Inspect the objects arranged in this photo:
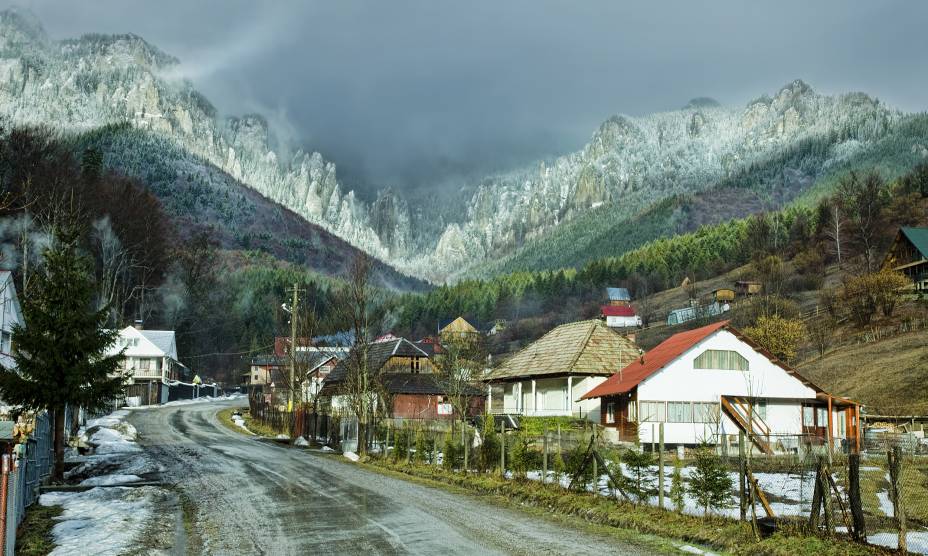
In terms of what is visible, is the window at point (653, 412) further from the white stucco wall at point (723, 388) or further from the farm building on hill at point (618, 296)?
the farm building on hill at point (618, 296)

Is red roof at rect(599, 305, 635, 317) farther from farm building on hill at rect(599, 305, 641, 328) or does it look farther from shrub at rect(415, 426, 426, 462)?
shrub at rect(415, 426, 426, 462)

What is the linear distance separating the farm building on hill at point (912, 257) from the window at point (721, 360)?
52.8m

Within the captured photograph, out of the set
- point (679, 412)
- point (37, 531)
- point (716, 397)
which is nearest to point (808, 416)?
point (716, 397)

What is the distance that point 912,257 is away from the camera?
3504 inches

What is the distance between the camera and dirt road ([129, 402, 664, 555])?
1384 cm

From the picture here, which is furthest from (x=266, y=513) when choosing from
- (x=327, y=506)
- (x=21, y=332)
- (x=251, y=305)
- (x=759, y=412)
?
(x=251, y=305)

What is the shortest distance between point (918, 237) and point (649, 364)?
60.9 meters

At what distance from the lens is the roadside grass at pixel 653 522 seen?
1266 centimetres

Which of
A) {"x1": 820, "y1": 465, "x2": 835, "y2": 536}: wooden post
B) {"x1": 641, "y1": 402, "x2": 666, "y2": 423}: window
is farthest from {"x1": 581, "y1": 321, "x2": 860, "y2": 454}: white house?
{"x1": 820, "y1": 465, "x2": 835, "y2": 536}: wooden post

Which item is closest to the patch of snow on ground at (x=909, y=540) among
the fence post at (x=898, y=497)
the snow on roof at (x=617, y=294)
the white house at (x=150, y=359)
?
the fence post at (x=898, y=497)

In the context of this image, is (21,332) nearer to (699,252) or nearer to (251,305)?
(251,305)

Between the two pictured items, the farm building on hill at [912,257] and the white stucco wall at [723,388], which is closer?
the white stucco wall at [723,388]

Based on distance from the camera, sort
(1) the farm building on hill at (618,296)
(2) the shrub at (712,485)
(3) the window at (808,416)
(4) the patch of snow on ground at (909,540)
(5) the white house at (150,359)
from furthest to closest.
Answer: (1) the farm building on hill at (618,296) → (5) the white house at (150,359) → (3) the window at (808,416) → (2) the shrub at (712,485) → (4) the patch of snow on ground at (909,540)

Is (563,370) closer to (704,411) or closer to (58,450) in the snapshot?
(704,411)
